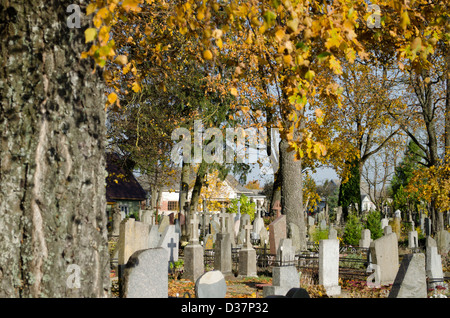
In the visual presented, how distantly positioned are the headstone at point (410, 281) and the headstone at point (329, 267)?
3544 mm

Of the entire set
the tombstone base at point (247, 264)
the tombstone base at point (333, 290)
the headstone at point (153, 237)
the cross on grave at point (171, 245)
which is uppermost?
the headstone at point (153, 237)

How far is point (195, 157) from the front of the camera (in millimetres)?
22281

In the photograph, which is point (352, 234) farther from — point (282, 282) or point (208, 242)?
point (282, 282)

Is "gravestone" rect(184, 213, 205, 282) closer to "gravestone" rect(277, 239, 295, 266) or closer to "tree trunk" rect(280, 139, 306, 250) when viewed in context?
"gravestone" rect(277, 239, 295, 266)

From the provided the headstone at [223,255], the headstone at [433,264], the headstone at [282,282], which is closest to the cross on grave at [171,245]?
the headstone at [223,255]

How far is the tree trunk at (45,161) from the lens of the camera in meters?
4.02

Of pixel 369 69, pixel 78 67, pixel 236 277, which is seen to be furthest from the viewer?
pixel 369 69

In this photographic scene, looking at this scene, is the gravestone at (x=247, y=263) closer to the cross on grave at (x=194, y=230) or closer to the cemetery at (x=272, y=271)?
the cemetery at (x=272, y=271)

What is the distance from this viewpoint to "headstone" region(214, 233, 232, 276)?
37.8 ft

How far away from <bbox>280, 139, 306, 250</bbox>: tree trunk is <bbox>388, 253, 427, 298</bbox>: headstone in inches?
341

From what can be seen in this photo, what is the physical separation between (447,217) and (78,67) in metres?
33.2

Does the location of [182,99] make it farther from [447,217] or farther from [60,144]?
[447,217]

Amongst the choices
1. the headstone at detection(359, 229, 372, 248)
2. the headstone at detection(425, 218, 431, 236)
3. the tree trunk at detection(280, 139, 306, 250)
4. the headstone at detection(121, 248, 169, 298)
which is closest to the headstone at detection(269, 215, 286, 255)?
the tree trunk at detection(280, 139, 306, 250)

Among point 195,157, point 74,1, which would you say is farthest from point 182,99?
point 74,1
